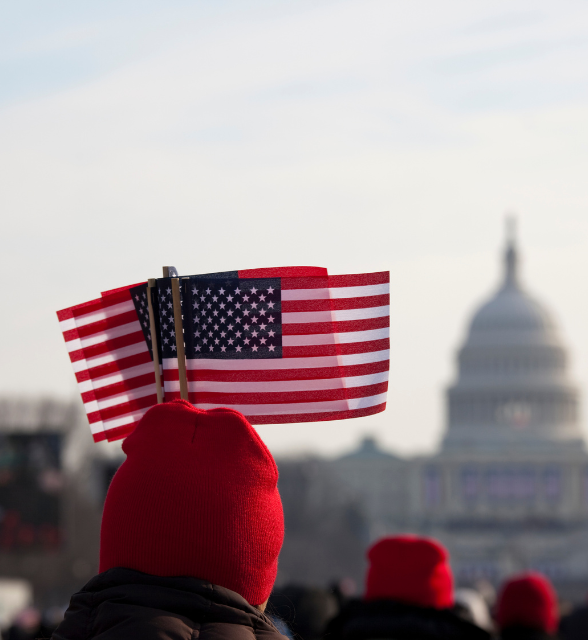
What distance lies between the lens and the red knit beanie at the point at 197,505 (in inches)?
162

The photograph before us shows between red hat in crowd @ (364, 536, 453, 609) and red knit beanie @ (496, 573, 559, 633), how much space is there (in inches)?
103

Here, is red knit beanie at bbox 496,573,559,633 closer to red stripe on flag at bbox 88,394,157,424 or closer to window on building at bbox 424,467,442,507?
red stripe on flag at bbox 88,394,157,424

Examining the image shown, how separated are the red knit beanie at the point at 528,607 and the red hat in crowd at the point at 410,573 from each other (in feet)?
8.57

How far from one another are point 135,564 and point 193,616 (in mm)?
260

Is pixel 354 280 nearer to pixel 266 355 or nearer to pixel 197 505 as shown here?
pixel 266 355

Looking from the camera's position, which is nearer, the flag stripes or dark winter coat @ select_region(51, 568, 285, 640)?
dark winter coat @ select_region(51, 568, 285, 640)

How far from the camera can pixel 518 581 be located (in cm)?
1074

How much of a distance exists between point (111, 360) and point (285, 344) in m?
0.93

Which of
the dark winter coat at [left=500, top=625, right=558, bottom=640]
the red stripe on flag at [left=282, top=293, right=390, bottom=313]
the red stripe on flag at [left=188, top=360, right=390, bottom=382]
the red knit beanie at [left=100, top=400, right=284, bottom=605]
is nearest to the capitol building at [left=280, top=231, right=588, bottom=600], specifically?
the dark winter coat at [left=500, top=625, right=558, bottom=640]

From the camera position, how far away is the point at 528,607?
10125 millimetres

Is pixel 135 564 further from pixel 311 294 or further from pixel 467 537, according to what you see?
pixel 467 537

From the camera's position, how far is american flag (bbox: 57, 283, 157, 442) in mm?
7379

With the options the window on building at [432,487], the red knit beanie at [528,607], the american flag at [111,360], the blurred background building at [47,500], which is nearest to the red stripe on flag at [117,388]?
the american flag at [111,360]

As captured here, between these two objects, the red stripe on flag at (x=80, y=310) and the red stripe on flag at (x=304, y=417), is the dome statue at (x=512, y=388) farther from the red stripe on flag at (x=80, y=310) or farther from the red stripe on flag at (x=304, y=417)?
the red stripe on flag at (x=304, y=417)
